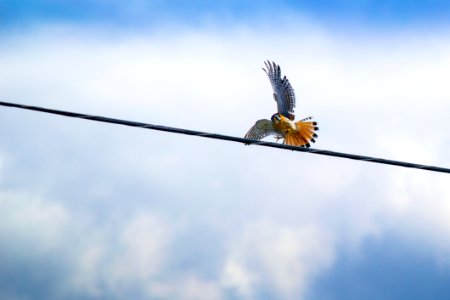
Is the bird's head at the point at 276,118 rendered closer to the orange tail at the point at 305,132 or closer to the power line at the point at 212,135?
the orange tail at the point at 305,132

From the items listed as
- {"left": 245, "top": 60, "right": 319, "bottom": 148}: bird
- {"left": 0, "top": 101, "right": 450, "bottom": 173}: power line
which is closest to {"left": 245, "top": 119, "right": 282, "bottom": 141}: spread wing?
{"left": 245, "top": 60, "right": 319, "bottom": 148}: bird

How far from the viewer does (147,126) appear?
314 inches

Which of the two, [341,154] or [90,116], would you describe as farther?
[341,154]

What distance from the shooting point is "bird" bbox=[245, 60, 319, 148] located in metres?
16.6

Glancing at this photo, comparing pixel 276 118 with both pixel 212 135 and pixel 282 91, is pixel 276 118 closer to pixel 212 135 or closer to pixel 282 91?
pixel 282 91

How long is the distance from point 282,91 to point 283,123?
4.58ft

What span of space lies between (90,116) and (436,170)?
425 centimetres

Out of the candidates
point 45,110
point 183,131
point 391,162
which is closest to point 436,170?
point 391,162

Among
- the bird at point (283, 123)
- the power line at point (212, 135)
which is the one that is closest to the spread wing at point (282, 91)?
the bird at point (283, 123)

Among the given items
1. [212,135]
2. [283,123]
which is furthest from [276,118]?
[212,135]

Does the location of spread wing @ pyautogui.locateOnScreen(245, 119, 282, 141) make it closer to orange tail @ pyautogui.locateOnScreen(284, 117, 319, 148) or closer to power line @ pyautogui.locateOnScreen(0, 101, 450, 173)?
orange tail @ pyautogui.locateOnScreen(284, 117, 319, 148)

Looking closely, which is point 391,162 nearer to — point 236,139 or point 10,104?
point 236,139

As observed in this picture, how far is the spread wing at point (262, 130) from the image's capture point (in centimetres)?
1696

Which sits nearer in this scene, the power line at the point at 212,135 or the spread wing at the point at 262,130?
the power line at the point at 212,135
